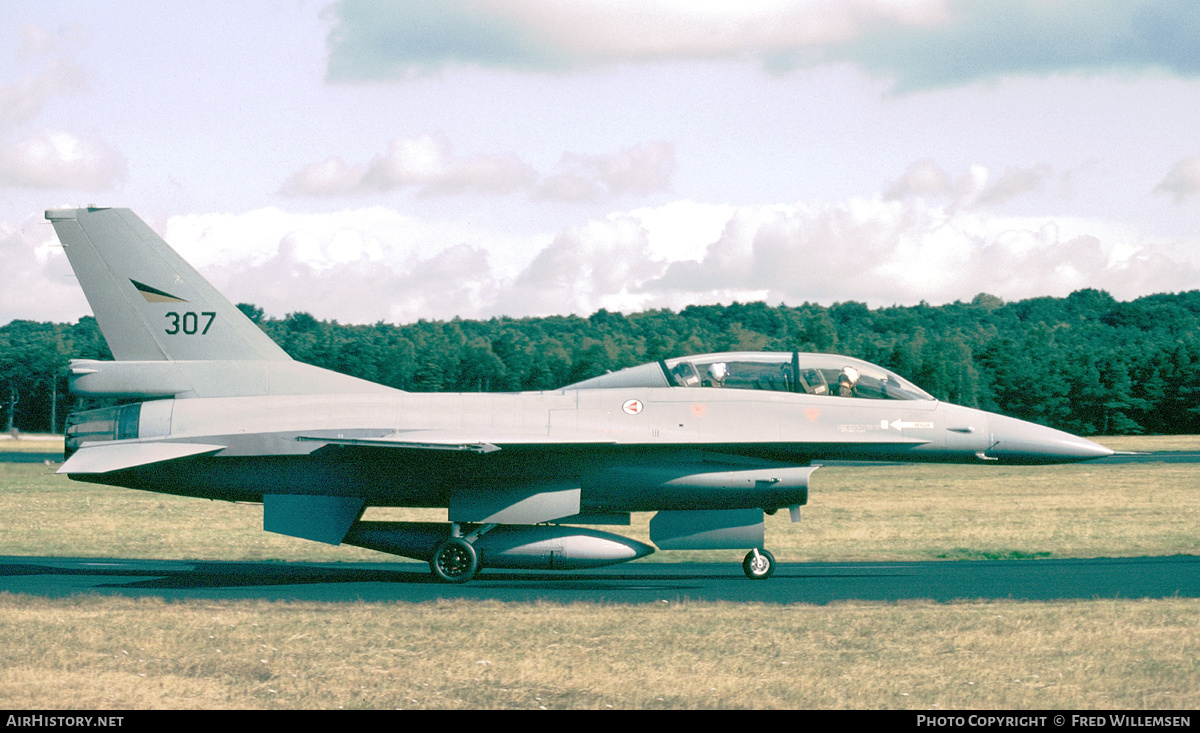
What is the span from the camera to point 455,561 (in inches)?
641

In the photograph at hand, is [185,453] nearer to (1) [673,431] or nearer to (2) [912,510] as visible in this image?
(1) [673,431]

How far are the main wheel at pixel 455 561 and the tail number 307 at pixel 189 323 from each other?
5.25 meters

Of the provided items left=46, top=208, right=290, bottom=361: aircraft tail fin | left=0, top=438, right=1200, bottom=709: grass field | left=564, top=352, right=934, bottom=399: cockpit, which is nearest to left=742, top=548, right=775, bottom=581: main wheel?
left=564, top=352, right=934, bottom=399: cockpit

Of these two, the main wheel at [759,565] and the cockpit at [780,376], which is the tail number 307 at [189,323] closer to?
the cockpit at [780,376]

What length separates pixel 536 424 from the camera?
16.3m

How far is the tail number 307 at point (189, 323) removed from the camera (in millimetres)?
17359

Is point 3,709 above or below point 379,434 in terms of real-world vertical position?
below

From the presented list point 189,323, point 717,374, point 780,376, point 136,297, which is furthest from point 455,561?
point 136,297

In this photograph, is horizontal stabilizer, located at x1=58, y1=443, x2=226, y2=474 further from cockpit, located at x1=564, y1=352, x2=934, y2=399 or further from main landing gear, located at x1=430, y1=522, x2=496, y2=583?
cockpit, located at x1=564, y1=352, x2=934, y2=399

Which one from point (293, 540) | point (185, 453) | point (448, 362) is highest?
point (448, 362)

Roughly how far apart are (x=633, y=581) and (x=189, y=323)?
8.09 m

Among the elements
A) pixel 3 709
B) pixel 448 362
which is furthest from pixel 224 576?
pixel 448 362

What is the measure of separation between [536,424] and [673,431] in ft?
6.66

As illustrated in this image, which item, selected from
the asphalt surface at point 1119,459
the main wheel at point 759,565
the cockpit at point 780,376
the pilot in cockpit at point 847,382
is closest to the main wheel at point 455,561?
the cockpit at point 780,376
